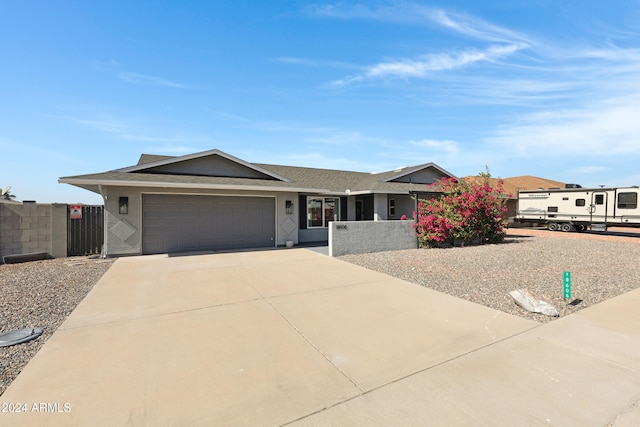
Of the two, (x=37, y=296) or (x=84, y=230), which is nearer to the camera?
(x=37, y=296)

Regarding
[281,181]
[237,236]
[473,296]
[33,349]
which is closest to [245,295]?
[33,349]

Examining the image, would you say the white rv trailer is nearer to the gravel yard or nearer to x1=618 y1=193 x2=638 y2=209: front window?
x1=618 y1=193 x2=638 y2=209: front window

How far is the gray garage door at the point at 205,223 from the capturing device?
1114 centimetres

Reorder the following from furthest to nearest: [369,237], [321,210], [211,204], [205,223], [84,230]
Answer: [321,210] → [211,204] → [205,223] → [369,237] → [84,230]

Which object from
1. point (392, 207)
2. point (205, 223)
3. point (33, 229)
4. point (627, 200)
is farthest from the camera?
point (392, 207)

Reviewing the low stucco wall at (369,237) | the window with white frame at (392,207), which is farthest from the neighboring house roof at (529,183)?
the low stucco wall at (369,237)

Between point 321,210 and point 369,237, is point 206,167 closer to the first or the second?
point 321,210

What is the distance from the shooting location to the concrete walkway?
252cm

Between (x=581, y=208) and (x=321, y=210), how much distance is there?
17.4 m

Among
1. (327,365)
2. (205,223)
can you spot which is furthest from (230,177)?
(327,365)

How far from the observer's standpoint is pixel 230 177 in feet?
42.9

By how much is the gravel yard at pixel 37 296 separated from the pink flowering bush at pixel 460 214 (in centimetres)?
1155

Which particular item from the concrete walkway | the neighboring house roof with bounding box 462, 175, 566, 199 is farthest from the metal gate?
the neighboring house roof with bounding box 462, 175, 566, 199

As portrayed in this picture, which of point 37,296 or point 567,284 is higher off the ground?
point 567,284
